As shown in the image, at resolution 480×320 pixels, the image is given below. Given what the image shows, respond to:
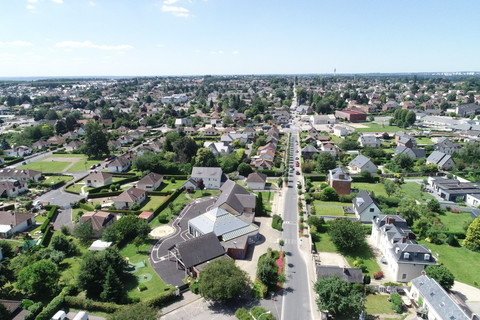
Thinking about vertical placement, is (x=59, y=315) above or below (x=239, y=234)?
below

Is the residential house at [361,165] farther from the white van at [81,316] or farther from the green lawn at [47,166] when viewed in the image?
the green lawn at [47,166]

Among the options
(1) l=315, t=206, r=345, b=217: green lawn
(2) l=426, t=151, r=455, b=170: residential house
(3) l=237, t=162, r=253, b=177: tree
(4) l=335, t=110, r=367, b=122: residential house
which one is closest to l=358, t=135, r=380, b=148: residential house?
(2) l=426, t=151, r=455, b=170: residential house

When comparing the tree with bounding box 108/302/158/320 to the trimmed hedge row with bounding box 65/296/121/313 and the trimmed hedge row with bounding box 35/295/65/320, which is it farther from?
the trimmed hedge row with bounding box 35/295/65/320

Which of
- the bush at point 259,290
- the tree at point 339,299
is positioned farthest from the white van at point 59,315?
the tree at point 339,299

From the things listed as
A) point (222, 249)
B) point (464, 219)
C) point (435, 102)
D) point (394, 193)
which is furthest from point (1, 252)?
point (435, 102)

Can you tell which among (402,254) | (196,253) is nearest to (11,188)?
(196,253)

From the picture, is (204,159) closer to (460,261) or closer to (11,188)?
(11,188)
